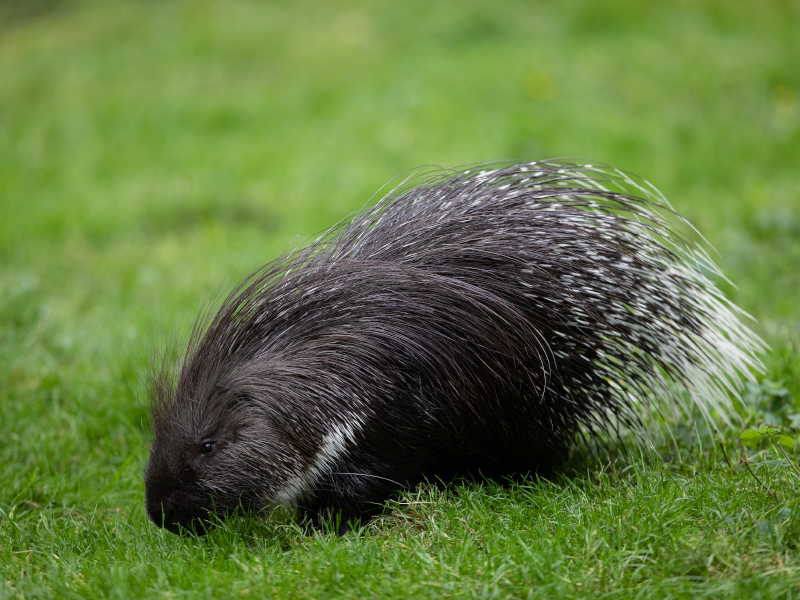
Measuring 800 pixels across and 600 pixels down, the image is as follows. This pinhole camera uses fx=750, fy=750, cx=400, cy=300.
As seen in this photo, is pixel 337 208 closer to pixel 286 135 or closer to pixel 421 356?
pixel 286 135

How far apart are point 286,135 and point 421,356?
639 centimetres

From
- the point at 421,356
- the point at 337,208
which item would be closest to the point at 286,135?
the point at 337,208

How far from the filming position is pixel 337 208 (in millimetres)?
7047

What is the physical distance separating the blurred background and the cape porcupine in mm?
1260

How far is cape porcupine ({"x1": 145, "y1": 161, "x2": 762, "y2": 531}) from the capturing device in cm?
290

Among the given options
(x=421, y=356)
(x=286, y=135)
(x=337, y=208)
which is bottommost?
(x=421, y=356)

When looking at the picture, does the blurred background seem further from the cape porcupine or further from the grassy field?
the cape porcupine

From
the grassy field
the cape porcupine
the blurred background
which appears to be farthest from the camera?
the blurred background

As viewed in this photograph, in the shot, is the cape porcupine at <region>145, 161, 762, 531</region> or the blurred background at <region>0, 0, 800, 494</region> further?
the blurred background at <region>0, 0, 800, 494</region>

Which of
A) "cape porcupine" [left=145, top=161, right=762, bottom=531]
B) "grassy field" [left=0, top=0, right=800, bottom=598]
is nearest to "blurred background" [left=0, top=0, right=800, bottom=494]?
"grassy field" [left=0, top=0, right=800, bottom=598]

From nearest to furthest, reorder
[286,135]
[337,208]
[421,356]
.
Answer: [421,356] → [337,208] → [286,135]

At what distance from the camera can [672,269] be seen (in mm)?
3164

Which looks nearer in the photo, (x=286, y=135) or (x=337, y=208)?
(x=337, y=208)

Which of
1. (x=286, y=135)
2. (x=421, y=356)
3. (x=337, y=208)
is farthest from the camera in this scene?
(x=286, y=135)
